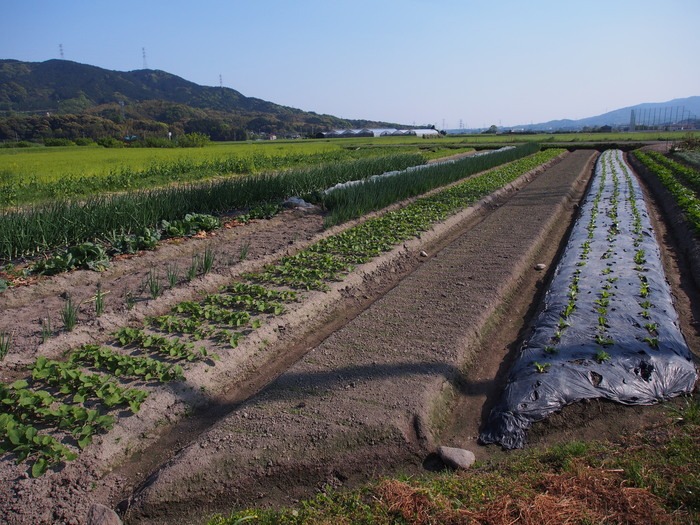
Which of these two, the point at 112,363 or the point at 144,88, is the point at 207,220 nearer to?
the point at 112,363

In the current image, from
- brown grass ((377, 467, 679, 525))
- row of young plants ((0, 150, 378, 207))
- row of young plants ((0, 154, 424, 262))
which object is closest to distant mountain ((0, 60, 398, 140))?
row of young plants ((0, 150, 378, 207))

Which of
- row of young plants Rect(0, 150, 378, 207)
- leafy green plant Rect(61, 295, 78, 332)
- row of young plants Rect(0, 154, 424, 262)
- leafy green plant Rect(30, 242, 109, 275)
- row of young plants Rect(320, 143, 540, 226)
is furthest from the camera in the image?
row of young plants Rect(0, 150, 378, 207)

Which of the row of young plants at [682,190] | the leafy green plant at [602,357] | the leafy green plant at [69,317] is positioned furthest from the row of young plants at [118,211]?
the row of young plants at [682,190]

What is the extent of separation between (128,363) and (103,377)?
0.26m

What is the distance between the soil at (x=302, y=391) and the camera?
3043 mm

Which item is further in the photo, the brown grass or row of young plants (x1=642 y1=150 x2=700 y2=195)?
row of young plants (x1=642 y1=150 x2=700 y2=195)

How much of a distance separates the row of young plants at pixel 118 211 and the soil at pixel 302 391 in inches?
35.0

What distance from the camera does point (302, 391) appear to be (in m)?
3.90

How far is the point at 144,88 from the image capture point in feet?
512

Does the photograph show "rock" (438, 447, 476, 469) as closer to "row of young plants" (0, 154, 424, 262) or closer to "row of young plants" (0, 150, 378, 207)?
"row of young plants" (0, 154, 424, 262)

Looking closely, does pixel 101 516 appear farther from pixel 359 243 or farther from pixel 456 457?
pixel 359 243

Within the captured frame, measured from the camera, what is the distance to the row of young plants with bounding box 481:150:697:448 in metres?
3.81

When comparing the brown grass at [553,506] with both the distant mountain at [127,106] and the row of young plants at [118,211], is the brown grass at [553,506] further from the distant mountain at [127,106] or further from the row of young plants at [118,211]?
the distant mountain at [127,106]

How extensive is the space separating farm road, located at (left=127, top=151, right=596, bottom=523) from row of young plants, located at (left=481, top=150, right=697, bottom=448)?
35 centimetres
